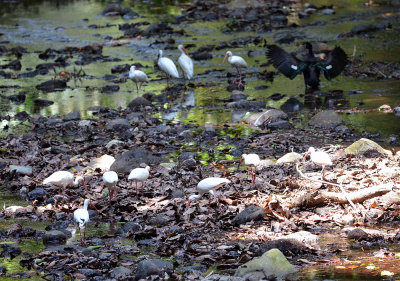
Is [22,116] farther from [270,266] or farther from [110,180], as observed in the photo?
[270,266]

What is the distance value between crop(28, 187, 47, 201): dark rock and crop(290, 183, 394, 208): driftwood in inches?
107

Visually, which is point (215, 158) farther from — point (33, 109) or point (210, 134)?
point (33, 109)

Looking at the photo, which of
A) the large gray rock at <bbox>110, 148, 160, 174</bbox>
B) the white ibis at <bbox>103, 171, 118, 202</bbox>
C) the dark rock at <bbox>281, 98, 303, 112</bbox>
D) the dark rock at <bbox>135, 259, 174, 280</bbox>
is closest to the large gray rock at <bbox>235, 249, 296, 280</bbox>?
the dark rock at <bbox>135, 259, 174, 280</bbox>

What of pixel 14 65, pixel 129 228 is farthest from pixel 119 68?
pixel 129 228

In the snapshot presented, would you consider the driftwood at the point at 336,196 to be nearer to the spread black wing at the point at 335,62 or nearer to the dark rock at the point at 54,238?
the dark rock at the point at 54,238

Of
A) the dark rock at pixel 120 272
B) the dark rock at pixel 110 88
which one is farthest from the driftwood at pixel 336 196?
the dark rock at pixel 110 88

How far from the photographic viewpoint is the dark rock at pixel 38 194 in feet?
23.0

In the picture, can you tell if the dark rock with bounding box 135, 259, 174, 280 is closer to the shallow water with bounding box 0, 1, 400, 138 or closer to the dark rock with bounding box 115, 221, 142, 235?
the dark rock with bounding box 115, 221, 142, 235

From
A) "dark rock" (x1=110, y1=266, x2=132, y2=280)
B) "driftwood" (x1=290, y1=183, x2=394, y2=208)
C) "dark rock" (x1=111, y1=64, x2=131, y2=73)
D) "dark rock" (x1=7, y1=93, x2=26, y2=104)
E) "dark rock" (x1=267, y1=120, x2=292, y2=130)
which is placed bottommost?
"dark rock" (x1=7, y1=93, x2=26, y2=104)

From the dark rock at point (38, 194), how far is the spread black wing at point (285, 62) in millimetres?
6640

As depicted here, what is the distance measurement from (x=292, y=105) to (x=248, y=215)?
229 inches

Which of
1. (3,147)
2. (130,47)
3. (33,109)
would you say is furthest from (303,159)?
(130,47)

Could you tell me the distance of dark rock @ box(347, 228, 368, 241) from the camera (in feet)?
17.3

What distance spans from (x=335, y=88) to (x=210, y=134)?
4005 millimetres
